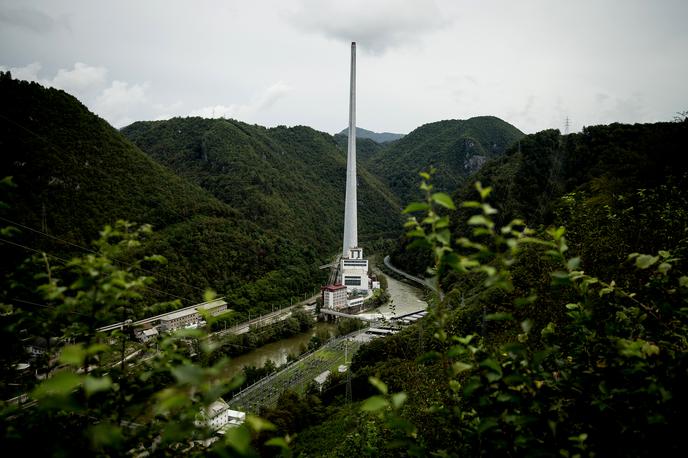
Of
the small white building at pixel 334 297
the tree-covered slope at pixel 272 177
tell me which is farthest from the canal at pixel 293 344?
the tree-covered slope at pixel 272 177

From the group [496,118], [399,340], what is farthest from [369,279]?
[496,118]

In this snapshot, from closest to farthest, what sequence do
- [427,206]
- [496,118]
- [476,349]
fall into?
[427,206], [476,349], [496,118]

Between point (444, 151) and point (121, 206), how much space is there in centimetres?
5291

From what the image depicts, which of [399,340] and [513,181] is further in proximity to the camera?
[513,181]

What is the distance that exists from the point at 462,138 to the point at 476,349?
67.9 meters

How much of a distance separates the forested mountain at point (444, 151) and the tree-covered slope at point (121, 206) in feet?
111

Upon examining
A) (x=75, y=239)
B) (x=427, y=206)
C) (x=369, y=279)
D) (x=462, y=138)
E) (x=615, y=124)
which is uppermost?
(x=462, y=138)

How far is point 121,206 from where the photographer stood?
20.1 meters

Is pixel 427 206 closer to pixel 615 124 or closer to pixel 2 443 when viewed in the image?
pixel 2 443

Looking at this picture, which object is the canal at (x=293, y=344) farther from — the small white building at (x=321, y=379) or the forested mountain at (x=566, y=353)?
the forested mountain at (x=566, y=353)

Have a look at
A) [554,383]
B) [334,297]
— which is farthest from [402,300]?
[554,383]

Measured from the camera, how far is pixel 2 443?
28.6 inches

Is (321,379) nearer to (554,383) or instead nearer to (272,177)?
(554,383)

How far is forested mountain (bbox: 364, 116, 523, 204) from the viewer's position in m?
60.0
